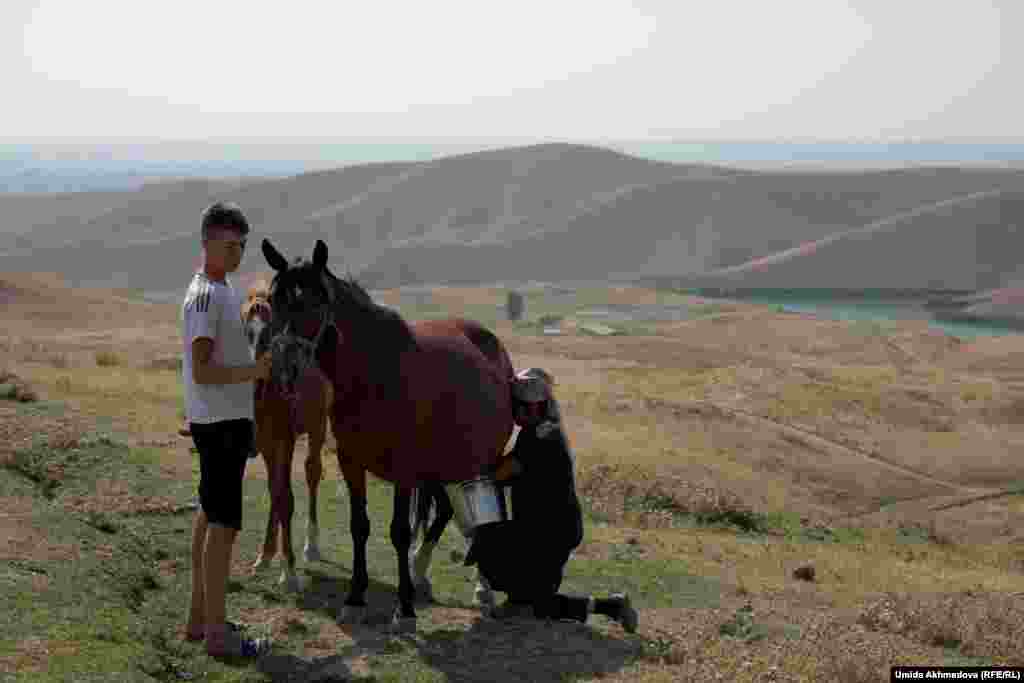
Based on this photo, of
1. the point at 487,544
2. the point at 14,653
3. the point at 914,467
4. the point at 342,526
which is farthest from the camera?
the point at 914,467

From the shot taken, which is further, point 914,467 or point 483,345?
point 914,467

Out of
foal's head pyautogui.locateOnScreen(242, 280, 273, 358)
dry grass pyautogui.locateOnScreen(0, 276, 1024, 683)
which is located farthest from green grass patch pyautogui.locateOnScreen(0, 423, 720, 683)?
foal's head pyautogui.locateOnScreen(242, 280, 273, 358)

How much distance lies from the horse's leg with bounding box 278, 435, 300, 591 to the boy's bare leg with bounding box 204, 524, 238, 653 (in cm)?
214

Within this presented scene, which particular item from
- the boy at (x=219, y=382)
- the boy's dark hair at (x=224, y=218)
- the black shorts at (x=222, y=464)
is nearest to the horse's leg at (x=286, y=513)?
the boy at (x=219, y=382)

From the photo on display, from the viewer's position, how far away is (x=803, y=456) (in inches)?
1221

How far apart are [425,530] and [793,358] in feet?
191

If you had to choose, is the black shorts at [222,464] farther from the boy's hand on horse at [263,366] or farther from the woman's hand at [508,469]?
the woman's hand at [508,469]

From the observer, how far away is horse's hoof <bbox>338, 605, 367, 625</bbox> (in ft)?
32.6

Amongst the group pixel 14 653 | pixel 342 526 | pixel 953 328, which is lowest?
pixel 953 328

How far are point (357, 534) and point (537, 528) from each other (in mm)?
1668

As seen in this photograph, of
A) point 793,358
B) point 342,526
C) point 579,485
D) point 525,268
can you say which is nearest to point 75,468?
point 342,526

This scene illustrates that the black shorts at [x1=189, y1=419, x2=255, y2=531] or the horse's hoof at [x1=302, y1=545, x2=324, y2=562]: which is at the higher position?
the black shorts at [x1=189, y1=419, x2=255, y2=531]

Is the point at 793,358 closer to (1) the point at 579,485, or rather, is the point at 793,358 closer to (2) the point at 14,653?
(1) the point at 579,485

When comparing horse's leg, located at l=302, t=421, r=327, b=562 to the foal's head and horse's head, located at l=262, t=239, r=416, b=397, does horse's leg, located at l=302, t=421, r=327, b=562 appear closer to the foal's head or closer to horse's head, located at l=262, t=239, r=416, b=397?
the foal's head
